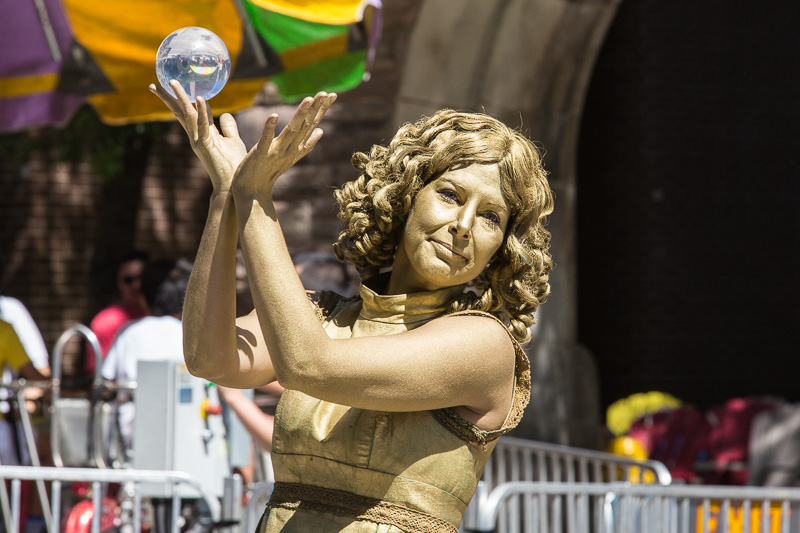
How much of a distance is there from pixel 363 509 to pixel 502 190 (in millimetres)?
635

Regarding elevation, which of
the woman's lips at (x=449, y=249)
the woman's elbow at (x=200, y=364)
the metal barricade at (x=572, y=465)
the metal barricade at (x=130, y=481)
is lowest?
the metal barricade at (x=572, y=465)

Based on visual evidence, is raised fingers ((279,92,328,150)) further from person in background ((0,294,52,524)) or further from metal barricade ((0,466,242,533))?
person in background ((0,294,52,524))

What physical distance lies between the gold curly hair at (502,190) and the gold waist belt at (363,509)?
387 mm

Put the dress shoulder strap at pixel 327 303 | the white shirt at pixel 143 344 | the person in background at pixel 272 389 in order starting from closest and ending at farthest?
the dress shoulder strap at pixel 327 303 < the person in background at pixel 272 389 < the white shirt at pixel 143 344

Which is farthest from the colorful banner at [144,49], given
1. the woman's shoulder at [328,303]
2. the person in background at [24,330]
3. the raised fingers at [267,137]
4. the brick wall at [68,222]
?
the brick wall at [68,222]

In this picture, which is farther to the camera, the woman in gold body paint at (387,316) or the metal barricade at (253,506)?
the metal barricade at (253,506)

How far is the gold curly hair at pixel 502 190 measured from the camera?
192 centimetres

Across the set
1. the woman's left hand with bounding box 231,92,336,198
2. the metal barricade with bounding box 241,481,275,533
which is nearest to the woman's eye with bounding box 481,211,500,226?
the woman's left hand with bounding box 231,92,336,198

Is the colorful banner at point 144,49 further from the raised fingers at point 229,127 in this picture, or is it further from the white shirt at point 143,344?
the raised fingers at point 229,127

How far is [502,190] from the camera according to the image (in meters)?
1.91

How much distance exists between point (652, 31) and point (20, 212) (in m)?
6.67

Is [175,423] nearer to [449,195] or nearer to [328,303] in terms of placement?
[328,303]

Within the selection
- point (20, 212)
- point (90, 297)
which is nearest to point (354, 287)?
point (90, 297)

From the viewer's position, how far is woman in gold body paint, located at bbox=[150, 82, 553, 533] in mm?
1655
